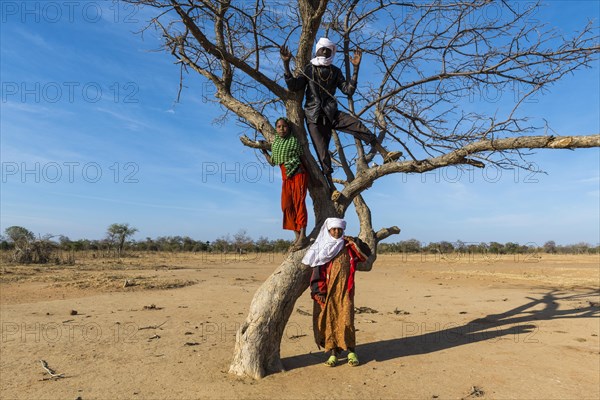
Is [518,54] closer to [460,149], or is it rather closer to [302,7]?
[460,149]

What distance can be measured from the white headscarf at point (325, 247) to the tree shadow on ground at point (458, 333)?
4.18 feet

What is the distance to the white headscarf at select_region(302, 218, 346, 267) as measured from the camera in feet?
17.0

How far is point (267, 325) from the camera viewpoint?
4.92 meters

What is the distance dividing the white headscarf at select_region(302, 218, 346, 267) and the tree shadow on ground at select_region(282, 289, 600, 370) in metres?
1.27

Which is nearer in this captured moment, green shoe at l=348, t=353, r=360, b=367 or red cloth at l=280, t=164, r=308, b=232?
red cloth at l=280, t=164, r=308, b=232

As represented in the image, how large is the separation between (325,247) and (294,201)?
2.12 feet

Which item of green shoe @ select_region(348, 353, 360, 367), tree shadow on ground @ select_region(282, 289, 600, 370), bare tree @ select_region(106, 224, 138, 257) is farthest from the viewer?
bare tree @ select_region(106, 224, 138, 257)

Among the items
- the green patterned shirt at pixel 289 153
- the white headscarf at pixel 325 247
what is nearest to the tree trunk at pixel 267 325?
the white headscarf at pixel 325 247

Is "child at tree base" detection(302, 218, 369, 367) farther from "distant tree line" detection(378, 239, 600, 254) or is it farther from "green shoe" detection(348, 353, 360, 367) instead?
"distant tree line" detection(378, 239, 600, 254)

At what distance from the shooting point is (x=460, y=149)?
4.98 m

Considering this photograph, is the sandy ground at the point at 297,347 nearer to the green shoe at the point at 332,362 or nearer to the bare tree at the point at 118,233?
the green shoe at the point at 332,362

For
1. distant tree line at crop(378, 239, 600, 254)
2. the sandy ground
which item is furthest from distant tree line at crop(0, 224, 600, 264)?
the sandy ground

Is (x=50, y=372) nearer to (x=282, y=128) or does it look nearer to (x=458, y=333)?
(x=282, y=128)

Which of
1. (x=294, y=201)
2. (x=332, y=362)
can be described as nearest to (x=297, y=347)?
(x=332, y=362)
